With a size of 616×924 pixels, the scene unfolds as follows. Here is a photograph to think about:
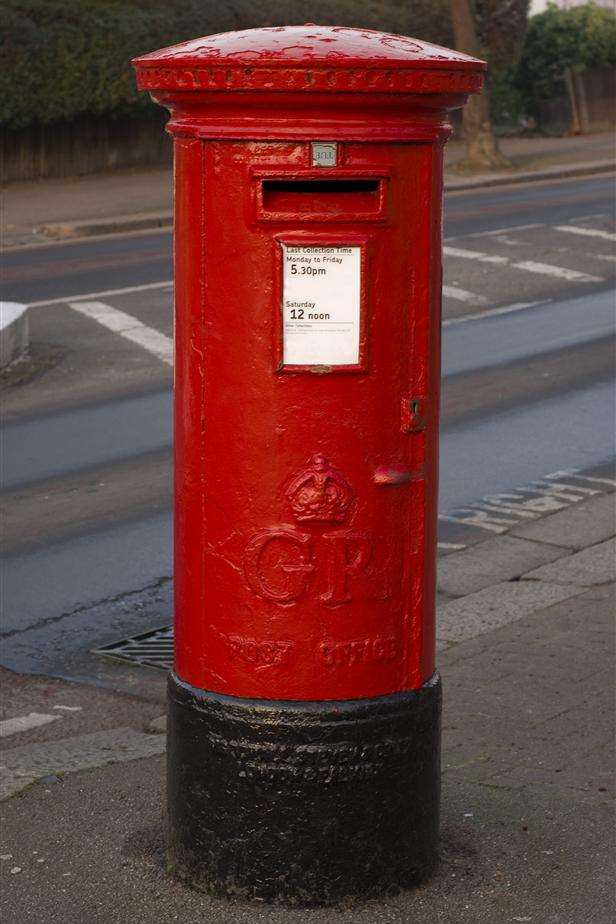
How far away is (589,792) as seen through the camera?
15.1 ft

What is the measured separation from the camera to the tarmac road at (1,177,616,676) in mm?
7285

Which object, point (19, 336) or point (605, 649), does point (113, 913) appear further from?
point (19, 336)

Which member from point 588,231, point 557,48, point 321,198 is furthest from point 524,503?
point 557,48

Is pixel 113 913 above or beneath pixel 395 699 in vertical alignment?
beneath

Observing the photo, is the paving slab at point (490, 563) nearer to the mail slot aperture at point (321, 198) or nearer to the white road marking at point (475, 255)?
the mail slot aperture at point (321, 198)

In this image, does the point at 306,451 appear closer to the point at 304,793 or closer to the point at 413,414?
the point at 413,414

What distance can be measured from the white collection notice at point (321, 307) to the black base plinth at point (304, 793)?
0.88m

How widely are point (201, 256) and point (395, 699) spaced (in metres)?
1.21

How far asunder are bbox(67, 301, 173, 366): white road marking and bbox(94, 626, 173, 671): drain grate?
6.20 m

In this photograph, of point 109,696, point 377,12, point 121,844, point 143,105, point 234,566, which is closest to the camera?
point 234,566

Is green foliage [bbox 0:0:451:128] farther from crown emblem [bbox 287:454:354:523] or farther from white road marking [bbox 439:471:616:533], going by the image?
crown emblem [bbox 287:454:354:523]

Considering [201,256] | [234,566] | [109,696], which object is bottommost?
[109,696]

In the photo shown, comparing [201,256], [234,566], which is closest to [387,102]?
[201,256]

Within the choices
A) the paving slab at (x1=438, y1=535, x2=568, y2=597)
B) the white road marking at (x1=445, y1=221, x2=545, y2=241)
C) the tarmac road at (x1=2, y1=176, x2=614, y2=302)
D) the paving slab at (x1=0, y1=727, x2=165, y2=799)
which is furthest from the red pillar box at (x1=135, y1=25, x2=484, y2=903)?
the white road marking at (x1=445, y1=221, x2=545, y2=241)
